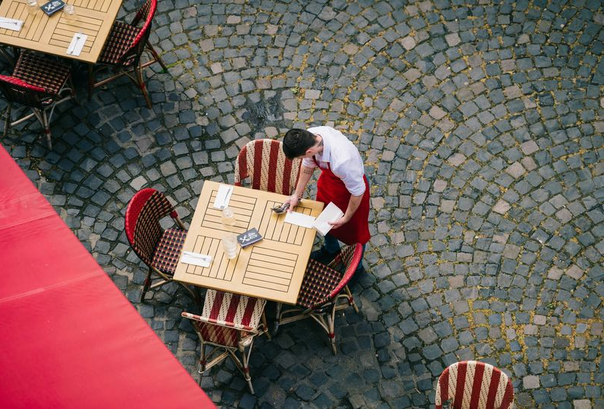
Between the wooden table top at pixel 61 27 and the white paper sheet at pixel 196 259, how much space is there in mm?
2512

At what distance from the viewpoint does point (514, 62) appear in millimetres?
8586

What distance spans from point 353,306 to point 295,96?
106 inches

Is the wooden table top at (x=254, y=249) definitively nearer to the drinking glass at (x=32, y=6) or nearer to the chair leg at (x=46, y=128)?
the chair leg at (x=46, y=128)

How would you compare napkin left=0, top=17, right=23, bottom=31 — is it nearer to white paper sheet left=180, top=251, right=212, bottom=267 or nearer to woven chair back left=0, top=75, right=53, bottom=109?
woven chair back left=0, top=75, right=53, bottom=109

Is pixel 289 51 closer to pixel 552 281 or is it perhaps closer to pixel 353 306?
pixel 353 306

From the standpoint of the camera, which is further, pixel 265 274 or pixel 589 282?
pixel 589 282

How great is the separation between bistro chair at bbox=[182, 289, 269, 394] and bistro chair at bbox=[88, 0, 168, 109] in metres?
2.88

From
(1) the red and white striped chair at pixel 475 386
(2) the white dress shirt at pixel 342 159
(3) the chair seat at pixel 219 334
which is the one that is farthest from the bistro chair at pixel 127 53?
(1) the red and white striped chair at pixel 475 386

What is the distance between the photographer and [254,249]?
632 centimetres

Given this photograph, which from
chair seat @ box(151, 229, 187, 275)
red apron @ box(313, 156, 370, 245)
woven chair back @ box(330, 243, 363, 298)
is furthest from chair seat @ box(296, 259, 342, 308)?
chair seat @ box(151, 229, 187, 275)

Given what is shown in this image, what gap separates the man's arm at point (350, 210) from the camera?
20.4ft

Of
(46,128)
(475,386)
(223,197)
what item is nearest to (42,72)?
(46,128)

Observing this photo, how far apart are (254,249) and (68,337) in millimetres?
2111

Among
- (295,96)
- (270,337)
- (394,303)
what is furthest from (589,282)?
(295,96)
